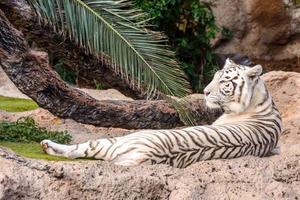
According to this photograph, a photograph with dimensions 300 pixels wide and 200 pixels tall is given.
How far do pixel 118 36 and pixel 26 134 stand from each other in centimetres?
154

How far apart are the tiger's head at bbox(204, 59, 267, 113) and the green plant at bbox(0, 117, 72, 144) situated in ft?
4.68

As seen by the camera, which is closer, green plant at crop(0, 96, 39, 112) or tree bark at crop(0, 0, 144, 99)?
tree bark at crop(0, 0, 144, 99)

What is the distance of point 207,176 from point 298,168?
0.95m

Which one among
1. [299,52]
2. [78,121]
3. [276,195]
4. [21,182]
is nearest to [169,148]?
[276,195]

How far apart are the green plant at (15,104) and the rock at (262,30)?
4877mm

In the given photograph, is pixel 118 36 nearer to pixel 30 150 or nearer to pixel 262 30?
pixel 30 150

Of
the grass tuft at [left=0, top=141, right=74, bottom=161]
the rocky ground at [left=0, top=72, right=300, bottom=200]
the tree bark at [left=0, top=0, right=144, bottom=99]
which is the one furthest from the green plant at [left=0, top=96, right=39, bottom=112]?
the rocky ground at [left=0, top=72, right=300, bottom=200]

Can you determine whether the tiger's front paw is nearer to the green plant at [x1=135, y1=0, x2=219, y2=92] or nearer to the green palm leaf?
the green palm leaf

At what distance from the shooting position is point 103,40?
705cm

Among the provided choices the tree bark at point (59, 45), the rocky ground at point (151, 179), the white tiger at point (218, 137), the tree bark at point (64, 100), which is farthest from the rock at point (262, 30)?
the rocky ground at point (151, 179)

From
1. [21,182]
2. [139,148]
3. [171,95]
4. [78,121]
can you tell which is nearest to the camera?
[21,182]

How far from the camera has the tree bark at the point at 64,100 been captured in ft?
24.8

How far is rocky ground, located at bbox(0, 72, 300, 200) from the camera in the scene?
5.66 m

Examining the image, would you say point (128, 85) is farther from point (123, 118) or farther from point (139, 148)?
point (139, 148)
